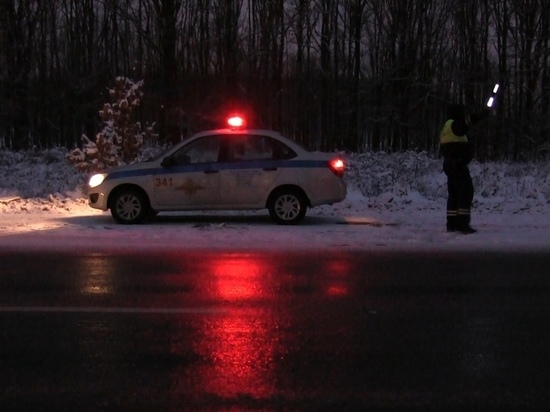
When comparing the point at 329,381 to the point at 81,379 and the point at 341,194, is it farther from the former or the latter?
the point at 341,194

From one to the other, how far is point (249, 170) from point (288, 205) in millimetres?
956

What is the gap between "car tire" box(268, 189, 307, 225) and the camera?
13.7 m

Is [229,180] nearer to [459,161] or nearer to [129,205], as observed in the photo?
[129,205]

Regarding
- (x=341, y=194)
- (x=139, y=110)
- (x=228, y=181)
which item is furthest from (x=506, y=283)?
(x=139, y=110)

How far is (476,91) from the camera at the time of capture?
36438mm

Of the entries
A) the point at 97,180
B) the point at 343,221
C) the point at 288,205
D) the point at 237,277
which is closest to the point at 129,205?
the point at 97,180

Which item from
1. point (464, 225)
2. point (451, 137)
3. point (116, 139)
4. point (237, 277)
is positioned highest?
point (116, 139)

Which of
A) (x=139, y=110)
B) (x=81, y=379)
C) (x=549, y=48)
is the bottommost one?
(x=81, y=379)

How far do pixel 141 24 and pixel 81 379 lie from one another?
31473mm

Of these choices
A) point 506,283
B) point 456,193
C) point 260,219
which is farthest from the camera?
point 260,219

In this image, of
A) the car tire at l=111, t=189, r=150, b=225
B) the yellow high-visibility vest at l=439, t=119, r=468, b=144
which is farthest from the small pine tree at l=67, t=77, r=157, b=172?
the yellow high-visibility vest at l=439, t=119, r=468, b=144

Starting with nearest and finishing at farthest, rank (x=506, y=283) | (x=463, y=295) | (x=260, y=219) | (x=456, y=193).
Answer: (x=463, y=295), (x=506, y=283), (x=456, y=193), (x=260, y=219)

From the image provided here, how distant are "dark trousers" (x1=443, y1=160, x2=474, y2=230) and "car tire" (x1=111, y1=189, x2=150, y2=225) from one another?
545cm

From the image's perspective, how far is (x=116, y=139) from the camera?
19.4 metres
